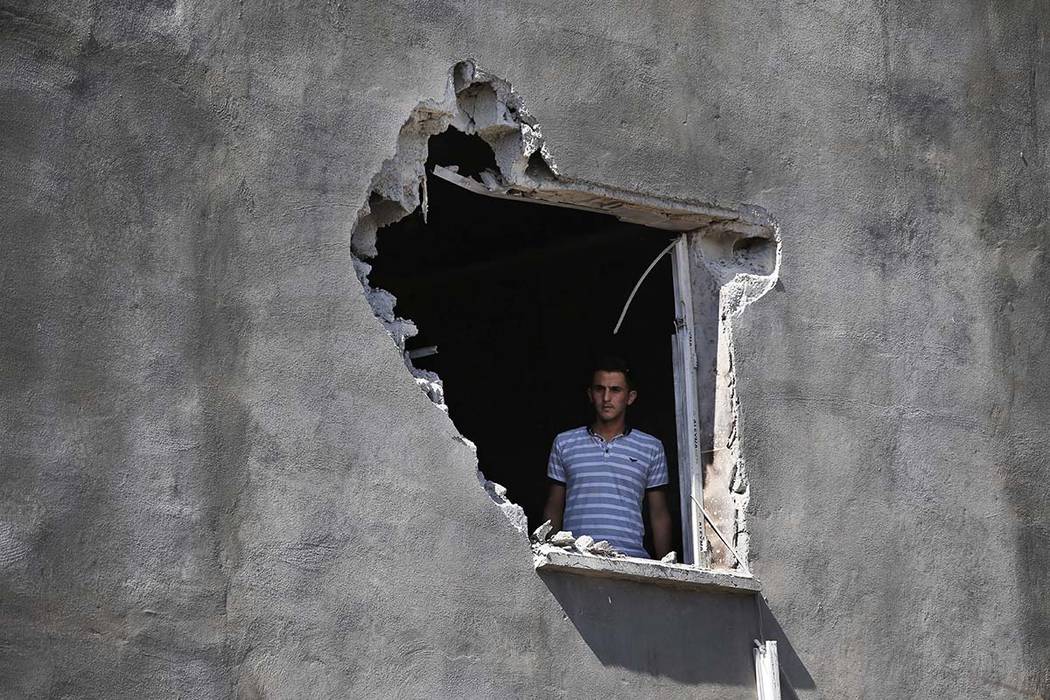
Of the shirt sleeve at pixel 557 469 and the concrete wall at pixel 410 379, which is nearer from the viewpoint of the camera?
the concrete wall at pixel 410 379

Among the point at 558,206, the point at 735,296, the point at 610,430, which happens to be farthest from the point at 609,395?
the point at 558,206

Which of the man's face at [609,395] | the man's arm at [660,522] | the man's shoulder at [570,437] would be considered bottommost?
the man's arm at [660,522]

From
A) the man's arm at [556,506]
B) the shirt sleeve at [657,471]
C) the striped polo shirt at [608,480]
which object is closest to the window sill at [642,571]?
the striped polo shirt at [608,480]

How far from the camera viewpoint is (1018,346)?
29.3 feet

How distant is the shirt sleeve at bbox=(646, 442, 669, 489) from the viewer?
27.7ft

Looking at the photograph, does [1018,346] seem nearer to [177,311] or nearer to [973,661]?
[973,661]

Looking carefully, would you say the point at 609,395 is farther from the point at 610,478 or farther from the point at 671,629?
the point at 671,629

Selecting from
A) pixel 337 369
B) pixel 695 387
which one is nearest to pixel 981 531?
pixel 695 387

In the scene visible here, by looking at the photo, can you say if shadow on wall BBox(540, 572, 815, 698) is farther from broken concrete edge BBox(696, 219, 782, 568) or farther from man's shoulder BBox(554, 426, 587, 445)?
man's shoulder BBox(554, 426, 587, 445)

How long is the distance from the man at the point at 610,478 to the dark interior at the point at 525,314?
2.35 metres

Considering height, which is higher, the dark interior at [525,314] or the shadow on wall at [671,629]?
the dark interior at [525,314]

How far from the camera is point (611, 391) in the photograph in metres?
8.55

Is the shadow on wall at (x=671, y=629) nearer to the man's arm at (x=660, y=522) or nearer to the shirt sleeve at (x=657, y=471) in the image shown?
the man's arm at (x=660, y=522)

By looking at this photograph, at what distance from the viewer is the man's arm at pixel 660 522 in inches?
331
